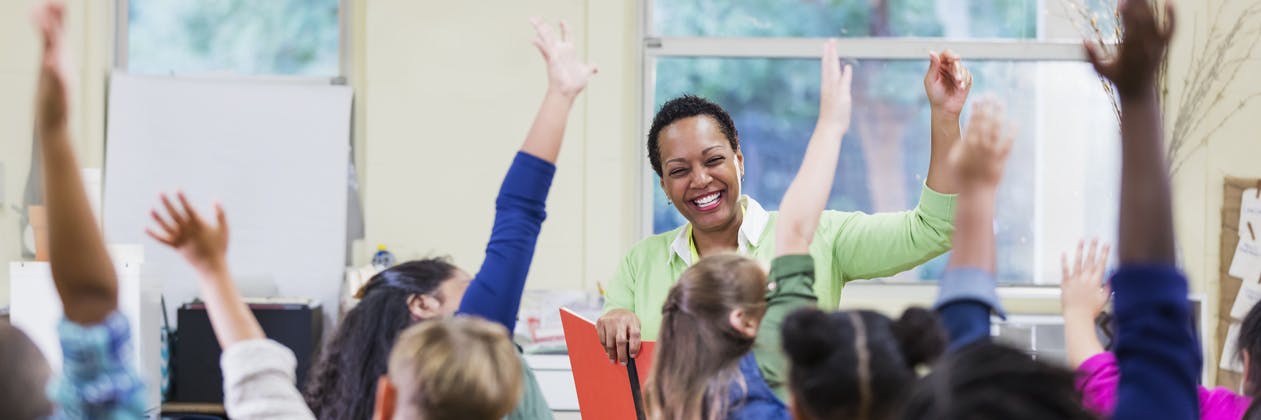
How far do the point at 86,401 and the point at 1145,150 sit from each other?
2.96ft

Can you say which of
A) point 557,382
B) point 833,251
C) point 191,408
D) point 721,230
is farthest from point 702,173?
point 191,408

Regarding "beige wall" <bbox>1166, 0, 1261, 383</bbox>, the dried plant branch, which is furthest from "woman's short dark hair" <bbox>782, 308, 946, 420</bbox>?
"beige wall" <bbox>1166, 0, 1261, 383</bbox>

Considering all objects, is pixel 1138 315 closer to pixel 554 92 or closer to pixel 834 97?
pixel 834 97

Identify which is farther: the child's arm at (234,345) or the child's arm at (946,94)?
the child's arm at (946,94)

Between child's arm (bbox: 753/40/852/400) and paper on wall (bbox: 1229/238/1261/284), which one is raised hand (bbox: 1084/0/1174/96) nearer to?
child's arm (bbox: 753/40/852/400)

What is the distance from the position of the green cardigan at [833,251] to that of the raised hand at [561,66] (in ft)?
2.28

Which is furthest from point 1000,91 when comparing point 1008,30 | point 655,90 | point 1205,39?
point 655,90

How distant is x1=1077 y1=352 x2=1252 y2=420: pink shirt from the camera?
5.17ft

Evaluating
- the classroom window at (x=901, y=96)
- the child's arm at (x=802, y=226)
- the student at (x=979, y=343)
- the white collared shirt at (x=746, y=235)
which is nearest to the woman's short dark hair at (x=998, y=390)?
the student at (x=979, y=343)

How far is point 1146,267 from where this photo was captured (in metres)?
0.91

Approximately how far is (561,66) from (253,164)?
356 centimetres

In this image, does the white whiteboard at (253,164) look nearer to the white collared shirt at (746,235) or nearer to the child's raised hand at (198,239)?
the white collared shirt at (746,235)

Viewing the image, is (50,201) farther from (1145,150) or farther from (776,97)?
(776,97)

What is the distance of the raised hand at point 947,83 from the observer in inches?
67.3
